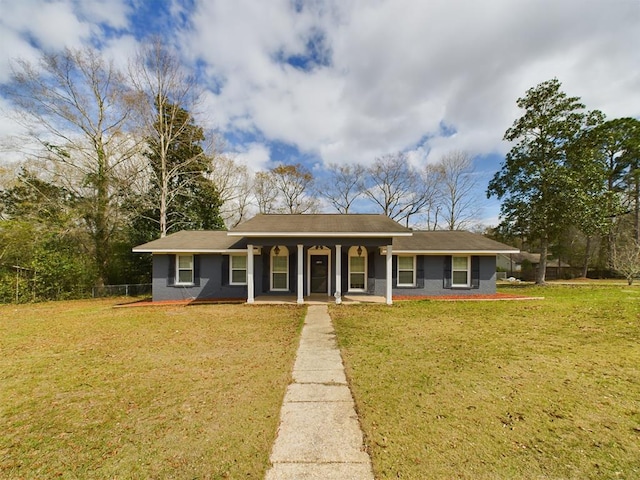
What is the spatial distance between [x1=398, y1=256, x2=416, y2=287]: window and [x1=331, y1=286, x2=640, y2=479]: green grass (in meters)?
5.68

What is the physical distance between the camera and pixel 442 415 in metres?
3.33

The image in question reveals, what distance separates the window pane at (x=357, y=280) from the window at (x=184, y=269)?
7673mm

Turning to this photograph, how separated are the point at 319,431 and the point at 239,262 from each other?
10.7 m

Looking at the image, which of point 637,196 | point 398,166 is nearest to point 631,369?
point 398,166

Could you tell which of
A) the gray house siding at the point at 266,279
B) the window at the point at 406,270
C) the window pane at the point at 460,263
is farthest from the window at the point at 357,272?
the window pane at the point at 460,263

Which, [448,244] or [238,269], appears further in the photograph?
[448,244]

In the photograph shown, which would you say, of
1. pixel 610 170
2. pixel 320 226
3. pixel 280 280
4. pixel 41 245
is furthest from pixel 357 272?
pixel 610 170

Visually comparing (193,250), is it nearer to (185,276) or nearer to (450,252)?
(185,276)

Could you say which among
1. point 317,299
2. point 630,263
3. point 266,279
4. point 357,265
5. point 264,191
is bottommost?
point 317,299

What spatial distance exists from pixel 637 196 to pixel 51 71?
43371 millimetres

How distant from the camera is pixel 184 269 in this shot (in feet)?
43.0

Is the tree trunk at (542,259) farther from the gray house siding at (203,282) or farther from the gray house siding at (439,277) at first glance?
the gray house siding at (203,282)

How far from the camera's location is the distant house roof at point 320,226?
34.7 feet

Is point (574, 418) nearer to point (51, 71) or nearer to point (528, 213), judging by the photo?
point (528, 213)
